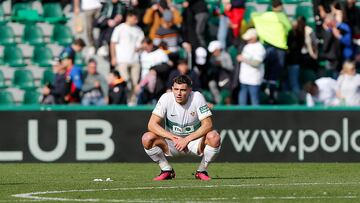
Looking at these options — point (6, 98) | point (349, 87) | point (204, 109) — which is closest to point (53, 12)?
point (6, 98)

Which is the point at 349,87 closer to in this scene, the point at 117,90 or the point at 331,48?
the point at 331,48

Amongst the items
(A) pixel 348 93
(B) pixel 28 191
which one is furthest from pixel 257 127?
(B) pixel 28 191

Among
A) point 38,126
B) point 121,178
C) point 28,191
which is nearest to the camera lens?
point 28,191

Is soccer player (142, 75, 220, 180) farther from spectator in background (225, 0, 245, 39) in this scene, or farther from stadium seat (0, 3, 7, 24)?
stadium seat (0, 3, 7, 24)

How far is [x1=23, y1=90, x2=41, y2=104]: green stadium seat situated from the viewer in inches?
923

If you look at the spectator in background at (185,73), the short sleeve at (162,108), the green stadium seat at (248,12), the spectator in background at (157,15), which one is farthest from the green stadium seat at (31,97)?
the short sleeve at (162,108)

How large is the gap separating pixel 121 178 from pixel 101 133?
5.65 m

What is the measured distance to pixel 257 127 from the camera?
20.9 meters

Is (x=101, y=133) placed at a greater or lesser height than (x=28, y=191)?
lesser

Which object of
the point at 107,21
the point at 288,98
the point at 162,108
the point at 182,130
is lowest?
the point at 288,98

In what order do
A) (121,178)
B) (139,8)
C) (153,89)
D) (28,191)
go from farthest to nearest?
(139,8), (153,89), (121,178), (28,191)

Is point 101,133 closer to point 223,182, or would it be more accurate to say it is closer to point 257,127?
point 257,127

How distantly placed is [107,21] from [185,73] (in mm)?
2704

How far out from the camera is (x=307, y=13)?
972 inches
